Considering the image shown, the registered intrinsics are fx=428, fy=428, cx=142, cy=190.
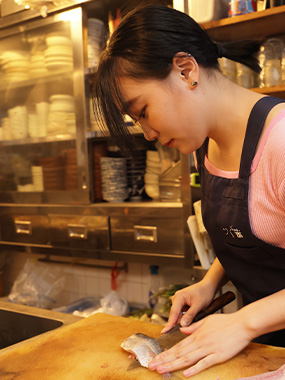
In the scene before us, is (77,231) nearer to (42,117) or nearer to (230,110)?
(42,117)

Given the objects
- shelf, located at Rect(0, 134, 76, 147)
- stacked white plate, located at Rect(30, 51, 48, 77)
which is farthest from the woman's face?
stacked white plate, located at Rect(30, 51, 48, 77)

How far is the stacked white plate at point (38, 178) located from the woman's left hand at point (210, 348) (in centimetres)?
199

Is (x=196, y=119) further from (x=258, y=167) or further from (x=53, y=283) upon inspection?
(x=53, y=283)

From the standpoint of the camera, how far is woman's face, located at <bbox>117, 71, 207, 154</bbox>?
99 cm

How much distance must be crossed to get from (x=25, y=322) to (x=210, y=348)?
79cm

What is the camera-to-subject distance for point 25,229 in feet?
9.11

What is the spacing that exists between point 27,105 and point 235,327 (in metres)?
2.30

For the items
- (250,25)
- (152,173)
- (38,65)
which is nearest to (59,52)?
(38,65)

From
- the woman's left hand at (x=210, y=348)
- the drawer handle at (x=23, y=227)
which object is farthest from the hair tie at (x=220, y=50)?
the drawer handle at (x=23, y=227)

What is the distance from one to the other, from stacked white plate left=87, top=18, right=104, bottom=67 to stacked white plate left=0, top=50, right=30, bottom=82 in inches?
22.9

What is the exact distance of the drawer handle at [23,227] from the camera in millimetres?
2743

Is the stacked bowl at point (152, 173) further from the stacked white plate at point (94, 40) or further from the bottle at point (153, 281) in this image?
the stacked white plate at point (94, 40)

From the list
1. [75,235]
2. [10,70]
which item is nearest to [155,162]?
[75,235]

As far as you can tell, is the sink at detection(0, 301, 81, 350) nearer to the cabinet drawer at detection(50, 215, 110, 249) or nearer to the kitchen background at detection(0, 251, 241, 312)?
the cabinet drawer at detection(50, 215, 110, 249)
